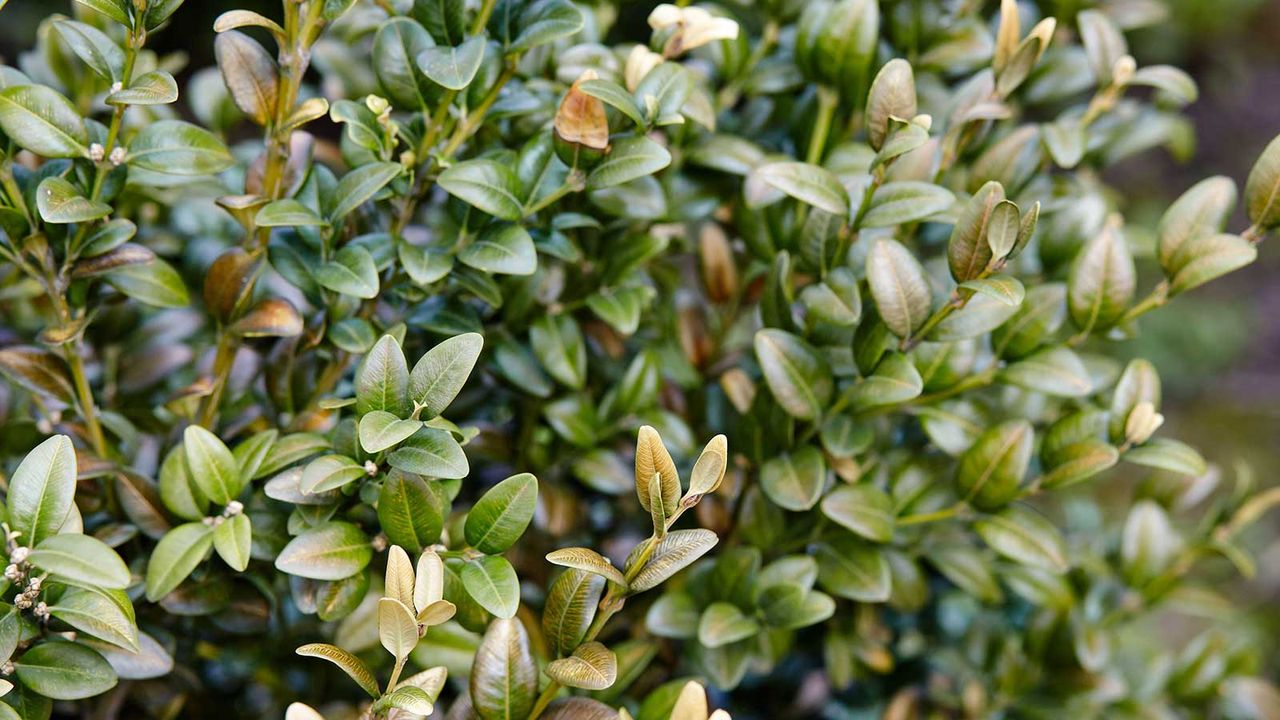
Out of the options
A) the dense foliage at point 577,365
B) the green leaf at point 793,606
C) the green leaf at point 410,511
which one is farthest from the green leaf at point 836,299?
the green leaf at point 410,511

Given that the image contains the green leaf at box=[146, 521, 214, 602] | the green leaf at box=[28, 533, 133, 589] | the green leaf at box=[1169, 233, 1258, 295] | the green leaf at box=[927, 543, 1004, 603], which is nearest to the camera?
the green leaf at box=[28, 533, 133, 589]

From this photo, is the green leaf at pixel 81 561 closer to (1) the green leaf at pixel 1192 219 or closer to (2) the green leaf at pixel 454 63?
(2) the green leaf at pixel 454 63

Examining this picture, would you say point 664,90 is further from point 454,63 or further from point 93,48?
point 93,48

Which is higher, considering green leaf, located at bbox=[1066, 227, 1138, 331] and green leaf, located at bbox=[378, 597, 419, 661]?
green leaf, located at bbox=[1066, 227, 1138, 331]

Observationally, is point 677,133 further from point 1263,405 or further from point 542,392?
point 1263,405

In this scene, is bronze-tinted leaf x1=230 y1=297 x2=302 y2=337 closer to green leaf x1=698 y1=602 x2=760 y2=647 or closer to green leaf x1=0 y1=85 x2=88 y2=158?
green leaf x1=0 y1=85 x2=88 y2=158

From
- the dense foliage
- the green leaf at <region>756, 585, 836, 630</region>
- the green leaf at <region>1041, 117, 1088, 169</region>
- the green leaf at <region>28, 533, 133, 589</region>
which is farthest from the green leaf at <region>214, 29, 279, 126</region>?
the green leaf at <region>1041, 117, 1088, 169</region>

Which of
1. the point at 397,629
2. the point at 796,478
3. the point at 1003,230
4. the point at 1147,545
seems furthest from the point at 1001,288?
the point at 1147,545

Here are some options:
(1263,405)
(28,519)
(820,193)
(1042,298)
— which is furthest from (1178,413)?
(28,519)
